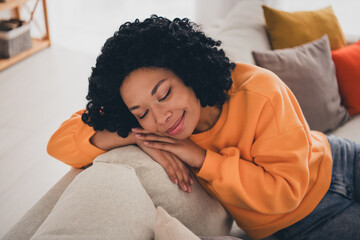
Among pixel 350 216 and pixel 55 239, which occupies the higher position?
pixel 55 239

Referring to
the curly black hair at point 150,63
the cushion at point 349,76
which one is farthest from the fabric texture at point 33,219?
the cushion at point 349,76

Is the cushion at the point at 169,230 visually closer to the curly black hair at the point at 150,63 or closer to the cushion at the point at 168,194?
the cushion at the point at 168,194

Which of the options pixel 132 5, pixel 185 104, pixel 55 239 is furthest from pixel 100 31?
pixel 55 239

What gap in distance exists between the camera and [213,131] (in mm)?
1177

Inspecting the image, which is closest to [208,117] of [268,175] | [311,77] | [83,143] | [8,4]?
[268,175]

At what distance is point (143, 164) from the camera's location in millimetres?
1017

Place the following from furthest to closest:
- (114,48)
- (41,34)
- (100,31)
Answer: (100,31), (41,34), (114,48)

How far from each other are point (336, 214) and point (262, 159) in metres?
0.37

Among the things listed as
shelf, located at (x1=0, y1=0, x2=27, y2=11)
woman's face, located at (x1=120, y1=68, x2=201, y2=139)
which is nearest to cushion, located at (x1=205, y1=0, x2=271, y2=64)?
woman's face, located at (x1=120, y1=68, x2=201, y2=139)

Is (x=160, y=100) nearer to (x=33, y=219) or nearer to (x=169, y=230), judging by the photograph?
(x=169, y=230)

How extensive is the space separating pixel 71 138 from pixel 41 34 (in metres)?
3.20

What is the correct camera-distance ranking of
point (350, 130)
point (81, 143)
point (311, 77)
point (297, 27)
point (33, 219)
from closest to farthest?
point (33, 219), point (81, 143), point (311, 77), point (350, 130), point (297, 27)

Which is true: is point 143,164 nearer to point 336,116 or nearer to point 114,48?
point 114,48

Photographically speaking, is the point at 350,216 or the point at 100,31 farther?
the point at 100,31
